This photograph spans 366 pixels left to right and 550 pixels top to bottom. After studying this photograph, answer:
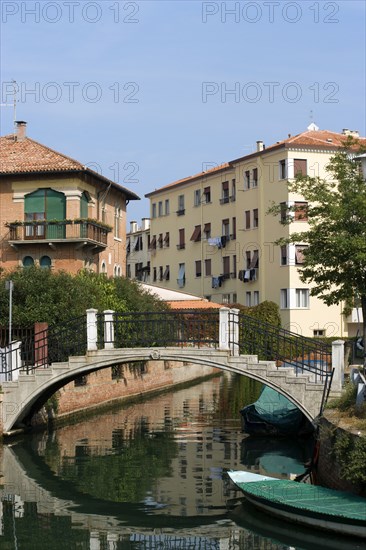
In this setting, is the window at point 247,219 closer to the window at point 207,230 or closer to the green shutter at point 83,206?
the window at point 207,230

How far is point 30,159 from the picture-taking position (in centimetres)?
4319


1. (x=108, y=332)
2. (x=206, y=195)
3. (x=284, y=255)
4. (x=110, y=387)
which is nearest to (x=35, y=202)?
(x=110, y=387)

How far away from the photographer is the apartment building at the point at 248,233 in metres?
58.1

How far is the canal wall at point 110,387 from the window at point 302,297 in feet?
32.1

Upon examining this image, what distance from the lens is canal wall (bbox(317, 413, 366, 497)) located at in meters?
16.8

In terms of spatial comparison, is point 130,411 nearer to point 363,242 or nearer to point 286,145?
point 363,242

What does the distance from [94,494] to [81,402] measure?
533 inches

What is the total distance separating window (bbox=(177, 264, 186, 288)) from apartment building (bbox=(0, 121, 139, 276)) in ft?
90.3

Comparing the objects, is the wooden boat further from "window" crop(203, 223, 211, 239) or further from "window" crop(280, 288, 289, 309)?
"window" crop(203, 223, 211, 239)

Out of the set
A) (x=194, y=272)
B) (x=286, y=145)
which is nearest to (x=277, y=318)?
(x=286, y=145)

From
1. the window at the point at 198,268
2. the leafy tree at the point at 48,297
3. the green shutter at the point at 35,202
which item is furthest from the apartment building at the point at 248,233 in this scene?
the leafy tree at the point at 48,297

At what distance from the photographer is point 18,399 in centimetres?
2730

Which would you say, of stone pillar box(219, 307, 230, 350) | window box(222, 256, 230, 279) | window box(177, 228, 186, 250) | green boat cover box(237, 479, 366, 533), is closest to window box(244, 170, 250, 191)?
window box(222, 256, 230, 279)


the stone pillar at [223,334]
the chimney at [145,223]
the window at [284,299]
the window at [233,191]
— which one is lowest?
the stone pillar at [223,334]
